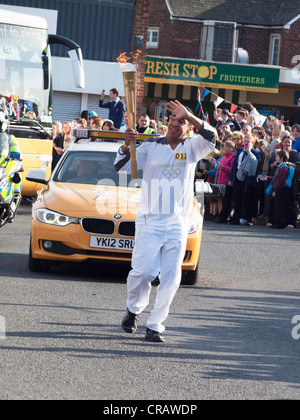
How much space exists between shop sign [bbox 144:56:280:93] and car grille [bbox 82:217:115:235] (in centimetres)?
3378

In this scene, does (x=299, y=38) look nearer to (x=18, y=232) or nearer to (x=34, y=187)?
(x=34, y=187)

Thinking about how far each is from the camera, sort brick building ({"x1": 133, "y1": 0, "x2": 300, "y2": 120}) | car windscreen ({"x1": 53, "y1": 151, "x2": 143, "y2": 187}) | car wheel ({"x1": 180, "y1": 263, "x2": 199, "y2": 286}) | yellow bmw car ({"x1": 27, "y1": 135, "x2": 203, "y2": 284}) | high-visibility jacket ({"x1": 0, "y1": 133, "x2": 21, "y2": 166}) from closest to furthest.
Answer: yellow bmw car ({"x1": 27, "y1": 135, "x2": 203, "y2": 284}), car wheel ({"x1": 180, "y1": 263, "x2": 199, "y2": 286}), car windscreen ({"x1": 53, "y1": 151, "x2": 143, "y2": 187}), high-visibility jacket ({"x1": 0, "y1": 133, "x2": 21, "y2": 166}), brick building ({"x1": 133, "y1": 0, "x2": 300, "y2": 120})

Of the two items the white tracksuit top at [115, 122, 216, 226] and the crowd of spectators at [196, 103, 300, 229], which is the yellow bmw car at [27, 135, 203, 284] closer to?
the white tracksuit top at [115, 122, 216, 226]

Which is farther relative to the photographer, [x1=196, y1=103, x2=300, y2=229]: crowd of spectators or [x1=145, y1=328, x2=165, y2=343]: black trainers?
[x1=196, y1=103, x2=300, y2=229]: crowd of spectators

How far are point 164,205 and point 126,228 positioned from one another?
3.09m

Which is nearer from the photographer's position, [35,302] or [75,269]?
[35,302]

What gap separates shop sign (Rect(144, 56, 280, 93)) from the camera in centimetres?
4428

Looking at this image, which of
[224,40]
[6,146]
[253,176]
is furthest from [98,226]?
[224,40]

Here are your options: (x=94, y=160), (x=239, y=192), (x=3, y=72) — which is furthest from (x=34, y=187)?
(x=94, y=160)

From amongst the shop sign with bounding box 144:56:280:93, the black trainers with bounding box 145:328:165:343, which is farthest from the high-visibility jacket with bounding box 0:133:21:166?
the shop sign with bounding box 144:56:280:93

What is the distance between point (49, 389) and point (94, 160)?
6.62 meters

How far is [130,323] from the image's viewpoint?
7.91 metres

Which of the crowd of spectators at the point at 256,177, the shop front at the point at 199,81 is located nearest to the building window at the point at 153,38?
the shop front at the point at 199,81
